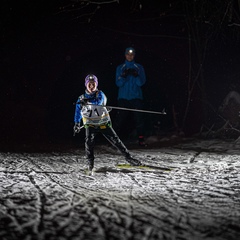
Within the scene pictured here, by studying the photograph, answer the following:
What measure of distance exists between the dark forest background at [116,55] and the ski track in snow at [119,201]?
18.5 ft

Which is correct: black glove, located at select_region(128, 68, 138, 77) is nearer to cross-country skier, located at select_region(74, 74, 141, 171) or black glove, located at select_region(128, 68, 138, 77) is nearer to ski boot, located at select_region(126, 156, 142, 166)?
cross-country skier, located at select_region(74, 74, 141, 171)

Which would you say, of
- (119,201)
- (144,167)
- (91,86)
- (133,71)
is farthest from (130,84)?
(119,201)

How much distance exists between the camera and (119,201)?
13.1 feet

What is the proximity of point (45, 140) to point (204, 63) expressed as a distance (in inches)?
249

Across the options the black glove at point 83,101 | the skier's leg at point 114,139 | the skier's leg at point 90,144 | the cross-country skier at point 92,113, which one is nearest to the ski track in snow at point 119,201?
the skier's leg at point 90,144

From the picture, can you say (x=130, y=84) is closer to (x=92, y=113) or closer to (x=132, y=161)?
(x=132, y=161)

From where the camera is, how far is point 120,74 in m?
9.02

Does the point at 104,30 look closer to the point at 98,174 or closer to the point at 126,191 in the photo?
the point at 98,174

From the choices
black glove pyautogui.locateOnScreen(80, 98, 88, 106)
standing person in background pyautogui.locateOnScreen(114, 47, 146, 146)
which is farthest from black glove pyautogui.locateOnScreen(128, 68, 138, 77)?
black glove pyautogui.locateOnScreen(80, 98, 88, 106)

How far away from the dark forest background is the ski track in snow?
18.5 ft

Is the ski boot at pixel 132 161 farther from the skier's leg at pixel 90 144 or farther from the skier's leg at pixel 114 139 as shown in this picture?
the skier's leg at pixel 90 144

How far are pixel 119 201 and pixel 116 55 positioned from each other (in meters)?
9.91

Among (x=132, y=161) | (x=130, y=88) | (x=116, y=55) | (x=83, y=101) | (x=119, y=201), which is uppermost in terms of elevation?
(x=116, y=55)

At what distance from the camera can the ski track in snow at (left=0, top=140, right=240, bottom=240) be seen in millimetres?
3080
